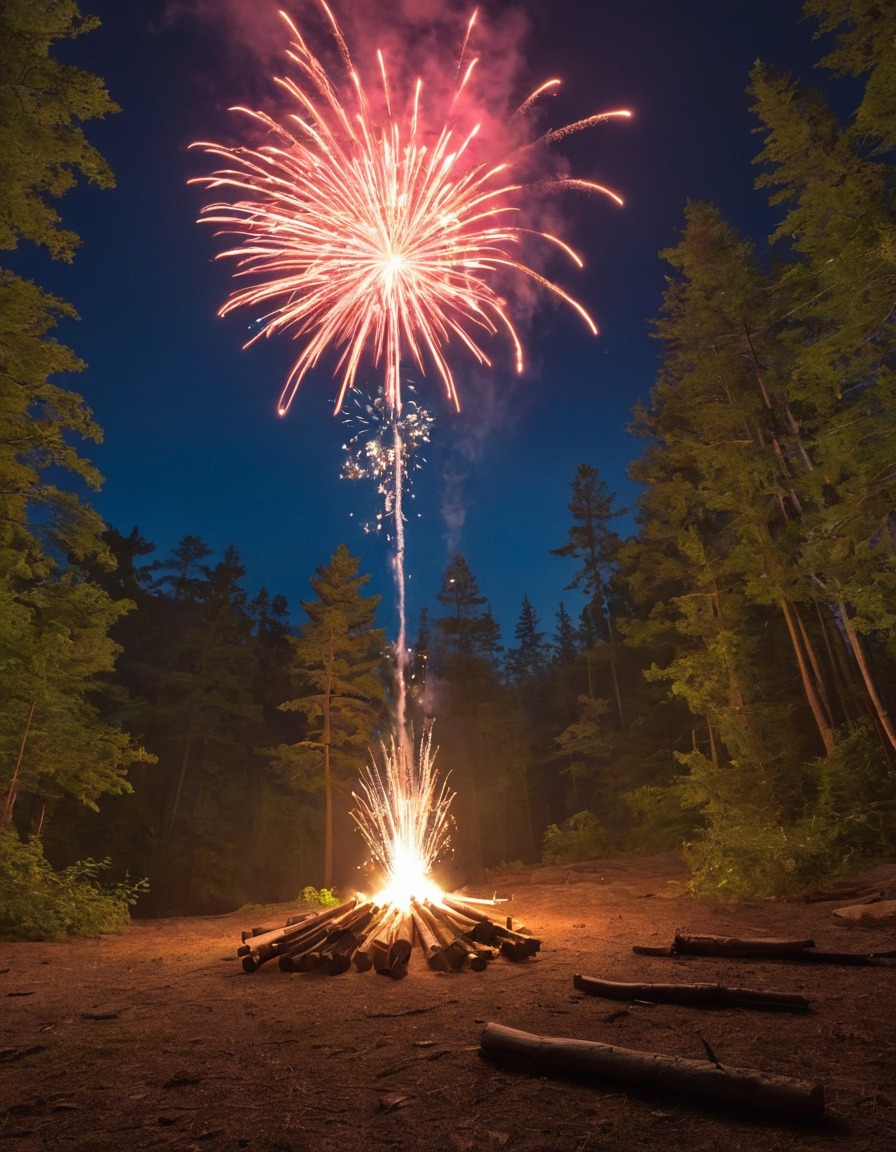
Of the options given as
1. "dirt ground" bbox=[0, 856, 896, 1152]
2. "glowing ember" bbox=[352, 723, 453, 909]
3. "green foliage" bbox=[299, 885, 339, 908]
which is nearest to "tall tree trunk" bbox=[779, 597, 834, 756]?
"dirt ground" bbox=[0, 856, 896, 1152]

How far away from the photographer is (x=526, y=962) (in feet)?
25.9

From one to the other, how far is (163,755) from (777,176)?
39850mm

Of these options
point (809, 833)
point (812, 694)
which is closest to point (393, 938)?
point (809, 833)

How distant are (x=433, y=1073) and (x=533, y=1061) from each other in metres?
0.72

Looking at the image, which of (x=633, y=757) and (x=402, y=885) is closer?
(x=402, y=885)

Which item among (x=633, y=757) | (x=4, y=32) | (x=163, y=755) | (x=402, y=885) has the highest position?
(x=4, y=32)

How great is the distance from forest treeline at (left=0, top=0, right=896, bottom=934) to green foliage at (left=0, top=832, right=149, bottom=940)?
5 centimetres

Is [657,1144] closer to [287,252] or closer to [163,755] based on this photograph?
[287,252]

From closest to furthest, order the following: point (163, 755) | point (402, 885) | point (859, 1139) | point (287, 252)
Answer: point (859, 1139), point (402, 885), point (287, 252), point (163, 755)

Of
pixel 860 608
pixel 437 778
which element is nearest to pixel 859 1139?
pixel 860 608

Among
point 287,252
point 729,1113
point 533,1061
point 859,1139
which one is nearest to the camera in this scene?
point 859,1139

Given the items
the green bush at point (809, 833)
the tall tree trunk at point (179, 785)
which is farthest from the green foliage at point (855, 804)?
the tall tree trunk at point (179, 785)

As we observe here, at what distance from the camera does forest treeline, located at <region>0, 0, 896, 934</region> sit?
11945 millimetres

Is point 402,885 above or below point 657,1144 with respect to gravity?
above
